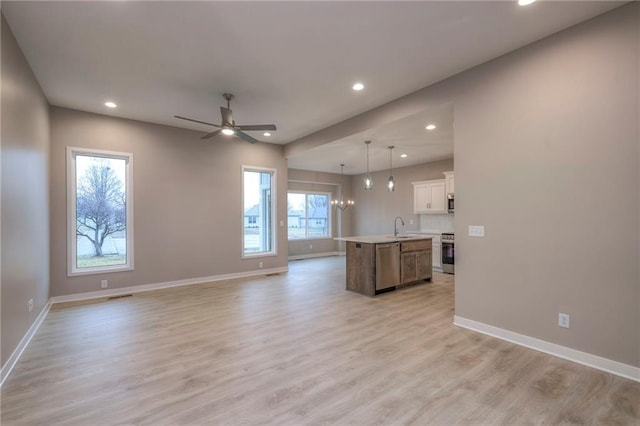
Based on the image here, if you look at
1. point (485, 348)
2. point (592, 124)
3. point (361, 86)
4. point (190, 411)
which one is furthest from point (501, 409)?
point (361, 86)

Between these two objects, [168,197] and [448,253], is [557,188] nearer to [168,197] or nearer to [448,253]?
[448,253]

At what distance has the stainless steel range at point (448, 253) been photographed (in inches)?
276

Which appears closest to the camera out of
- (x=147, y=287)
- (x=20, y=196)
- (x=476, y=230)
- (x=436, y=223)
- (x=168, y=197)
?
(x=20, y=196)

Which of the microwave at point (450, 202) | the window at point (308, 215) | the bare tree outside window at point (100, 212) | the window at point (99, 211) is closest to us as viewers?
the window at point (99, 211)

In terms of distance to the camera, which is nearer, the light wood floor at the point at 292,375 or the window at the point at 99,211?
the light wood floor at the point at 292,375

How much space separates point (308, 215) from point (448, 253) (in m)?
4.68

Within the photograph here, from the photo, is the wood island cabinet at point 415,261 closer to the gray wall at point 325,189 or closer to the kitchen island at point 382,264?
the kitchen island at point 382,264

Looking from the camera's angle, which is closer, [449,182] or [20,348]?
[20,348]

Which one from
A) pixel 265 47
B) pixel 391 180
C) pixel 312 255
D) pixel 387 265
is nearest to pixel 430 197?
pixel 391 180

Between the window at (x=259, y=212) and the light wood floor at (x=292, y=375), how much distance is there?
2.93 metres

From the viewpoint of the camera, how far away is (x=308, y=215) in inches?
399

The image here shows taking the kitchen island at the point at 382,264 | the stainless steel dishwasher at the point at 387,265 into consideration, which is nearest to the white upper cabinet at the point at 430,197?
the kitchen island at the point at 382,264

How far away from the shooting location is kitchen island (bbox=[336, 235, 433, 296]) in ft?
16.4

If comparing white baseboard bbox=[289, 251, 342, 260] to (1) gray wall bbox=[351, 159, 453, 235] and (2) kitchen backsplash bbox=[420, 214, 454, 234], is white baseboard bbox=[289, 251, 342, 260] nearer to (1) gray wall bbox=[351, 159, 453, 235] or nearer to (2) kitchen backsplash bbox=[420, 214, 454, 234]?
(1) gray wall bbox=[351, 159, 453, 235]
